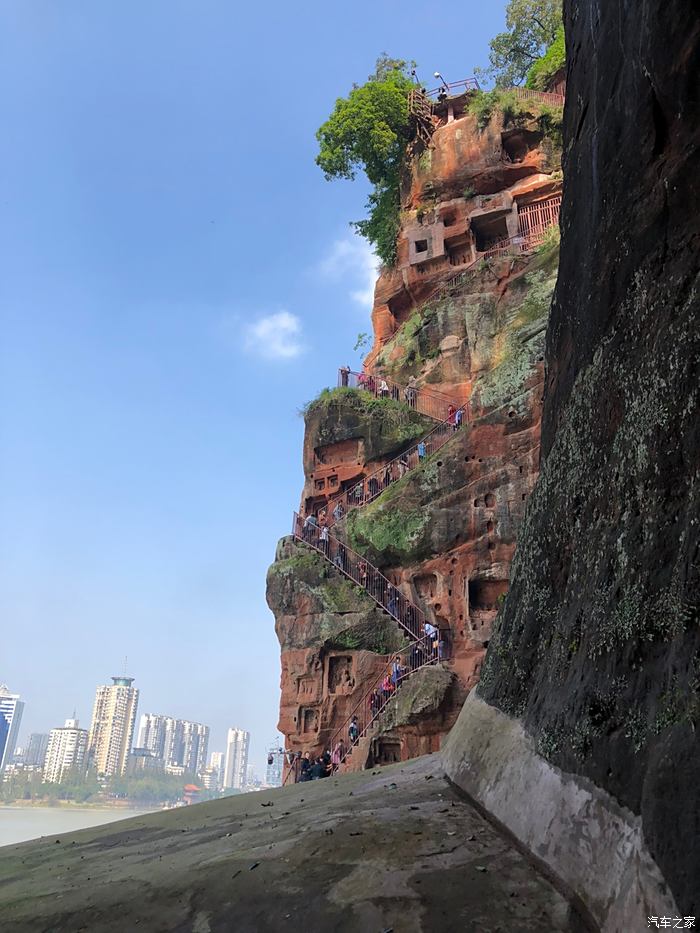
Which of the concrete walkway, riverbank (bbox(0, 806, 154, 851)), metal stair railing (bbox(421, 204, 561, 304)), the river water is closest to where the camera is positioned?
the concrete walkway

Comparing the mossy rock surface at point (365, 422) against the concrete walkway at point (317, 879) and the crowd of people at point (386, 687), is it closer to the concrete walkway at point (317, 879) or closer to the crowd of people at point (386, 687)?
the crowd of people at point (386, 687)

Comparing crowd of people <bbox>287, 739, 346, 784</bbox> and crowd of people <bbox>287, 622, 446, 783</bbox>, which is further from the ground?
crowd of people <bbox>287, 622, 446, 783</bbox>

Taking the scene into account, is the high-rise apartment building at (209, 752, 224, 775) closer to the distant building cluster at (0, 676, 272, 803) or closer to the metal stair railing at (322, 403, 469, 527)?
the distant building cluster at (0, 676, 272, 803)

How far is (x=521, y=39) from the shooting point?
40.5 meters

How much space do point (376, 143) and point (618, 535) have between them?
118 feet

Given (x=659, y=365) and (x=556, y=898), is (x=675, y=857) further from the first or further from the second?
(x=659, y=365)

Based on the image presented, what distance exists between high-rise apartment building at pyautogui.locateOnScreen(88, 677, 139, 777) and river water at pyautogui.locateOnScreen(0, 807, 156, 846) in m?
13.3

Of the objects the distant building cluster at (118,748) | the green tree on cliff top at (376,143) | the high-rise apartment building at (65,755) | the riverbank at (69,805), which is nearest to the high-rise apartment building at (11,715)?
the distant building cluster at (118,748)

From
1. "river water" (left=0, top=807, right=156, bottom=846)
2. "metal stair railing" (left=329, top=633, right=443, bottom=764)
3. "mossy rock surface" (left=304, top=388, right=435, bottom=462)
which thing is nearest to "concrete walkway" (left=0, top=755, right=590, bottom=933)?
"metal stair railing" (left=329, top=633, right=443, bottom=764)

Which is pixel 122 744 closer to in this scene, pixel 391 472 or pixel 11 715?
pixel 11 715

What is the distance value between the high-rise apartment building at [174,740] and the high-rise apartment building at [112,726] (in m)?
22.6

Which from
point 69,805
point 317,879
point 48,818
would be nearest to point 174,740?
point 69,805

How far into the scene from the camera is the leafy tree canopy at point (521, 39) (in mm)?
39719

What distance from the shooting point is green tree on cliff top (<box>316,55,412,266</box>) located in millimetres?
36062
